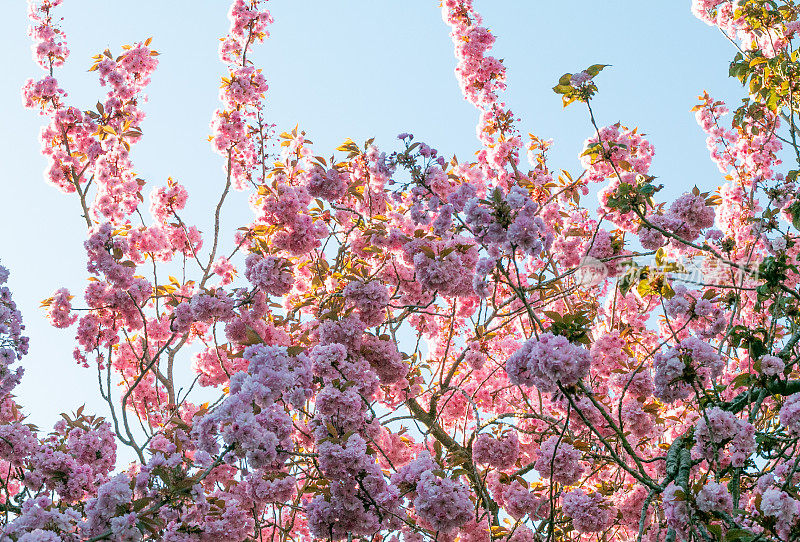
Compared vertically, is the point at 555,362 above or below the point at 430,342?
below

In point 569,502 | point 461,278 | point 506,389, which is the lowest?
point 569,502

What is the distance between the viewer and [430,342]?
24.0 feet

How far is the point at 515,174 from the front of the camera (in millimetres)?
6590

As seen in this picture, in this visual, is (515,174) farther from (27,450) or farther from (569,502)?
→ (27,450)

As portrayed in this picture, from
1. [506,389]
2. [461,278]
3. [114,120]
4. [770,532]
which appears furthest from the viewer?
[114,120]

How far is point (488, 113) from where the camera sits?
6.84 m

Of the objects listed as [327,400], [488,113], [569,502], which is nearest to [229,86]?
[488,113]

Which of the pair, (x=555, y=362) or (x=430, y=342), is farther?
(x=430, y=342)

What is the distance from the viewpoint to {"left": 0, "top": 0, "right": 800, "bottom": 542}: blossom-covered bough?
3.12 metres

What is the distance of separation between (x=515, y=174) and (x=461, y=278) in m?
2.54

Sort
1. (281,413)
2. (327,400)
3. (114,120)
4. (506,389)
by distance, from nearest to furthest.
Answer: (281,413), (327,400), (506,389), (114,120)

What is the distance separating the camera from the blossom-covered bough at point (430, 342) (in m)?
3.12

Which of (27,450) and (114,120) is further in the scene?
(114,120)

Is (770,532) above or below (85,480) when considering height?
below
